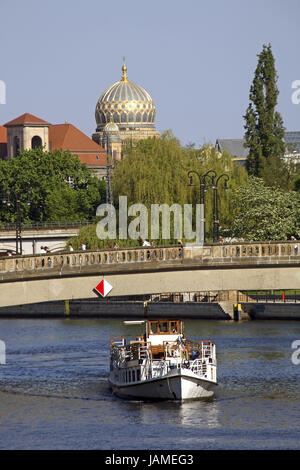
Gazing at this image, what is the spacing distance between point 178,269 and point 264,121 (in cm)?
4931

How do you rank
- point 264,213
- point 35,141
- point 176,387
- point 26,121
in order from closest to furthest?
point 176,387, point 264,213, point 26,121, point 35,141

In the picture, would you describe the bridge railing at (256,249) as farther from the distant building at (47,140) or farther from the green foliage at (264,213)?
the distant building at (47,140)

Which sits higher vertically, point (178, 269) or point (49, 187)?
point (49, 187)

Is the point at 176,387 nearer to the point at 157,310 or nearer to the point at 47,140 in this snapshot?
the point at 157,310

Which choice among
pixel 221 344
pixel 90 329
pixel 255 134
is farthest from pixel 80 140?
pixel 221 344

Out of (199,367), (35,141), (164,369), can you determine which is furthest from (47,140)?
(164,369)

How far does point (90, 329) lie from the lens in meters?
87.1

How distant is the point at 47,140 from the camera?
175 meters

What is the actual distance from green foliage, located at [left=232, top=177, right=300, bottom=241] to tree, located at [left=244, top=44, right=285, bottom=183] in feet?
18.4

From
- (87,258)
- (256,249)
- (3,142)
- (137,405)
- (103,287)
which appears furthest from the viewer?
(3,142)

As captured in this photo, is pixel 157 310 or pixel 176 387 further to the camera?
pixel 157 310

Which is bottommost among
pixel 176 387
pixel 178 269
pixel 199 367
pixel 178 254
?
pixel 176 387

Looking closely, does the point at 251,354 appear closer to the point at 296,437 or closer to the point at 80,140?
the point at 296,437
